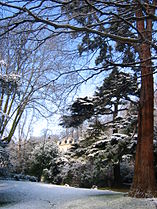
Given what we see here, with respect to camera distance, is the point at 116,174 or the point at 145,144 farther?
the point at 116,174

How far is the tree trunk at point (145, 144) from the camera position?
5684 millimetres

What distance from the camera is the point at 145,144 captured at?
612cm

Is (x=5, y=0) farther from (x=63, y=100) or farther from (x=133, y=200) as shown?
(x=133, y=200)

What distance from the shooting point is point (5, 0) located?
3.60 m

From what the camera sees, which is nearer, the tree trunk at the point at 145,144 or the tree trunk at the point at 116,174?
the tree trunk at the point at 145,144

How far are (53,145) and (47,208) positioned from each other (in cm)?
938

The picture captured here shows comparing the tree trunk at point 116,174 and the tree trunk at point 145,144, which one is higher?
the tree trunk at point 145,144

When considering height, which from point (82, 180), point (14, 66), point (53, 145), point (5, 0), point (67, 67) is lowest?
point (82, 180)

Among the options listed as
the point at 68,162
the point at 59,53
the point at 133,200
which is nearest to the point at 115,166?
the point at 68,162

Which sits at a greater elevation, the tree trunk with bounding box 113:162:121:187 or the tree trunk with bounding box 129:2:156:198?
the tree trunk with bounding box 129:2:156:198

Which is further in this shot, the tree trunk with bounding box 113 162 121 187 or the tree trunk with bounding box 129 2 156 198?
the tree trunk with bounding box 113 162 121 187

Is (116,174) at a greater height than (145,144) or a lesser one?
lesser

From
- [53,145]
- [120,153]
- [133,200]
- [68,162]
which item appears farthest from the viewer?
[53,145]

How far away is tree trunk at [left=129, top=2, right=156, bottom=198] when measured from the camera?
18.6 feet
